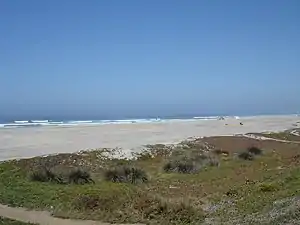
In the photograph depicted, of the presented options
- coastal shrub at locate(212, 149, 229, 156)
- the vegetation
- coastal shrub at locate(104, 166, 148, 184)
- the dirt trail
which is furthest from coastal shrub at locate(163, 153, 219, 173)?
the dirt trail

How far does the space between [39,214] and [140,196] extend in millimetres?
4122

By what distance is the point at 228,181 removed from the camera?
24.1 m

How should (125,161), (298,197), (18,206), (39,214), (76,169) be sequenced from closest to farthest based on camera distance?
(298,197)
(39,214)
(18,206)
(76,169)
(125,161)

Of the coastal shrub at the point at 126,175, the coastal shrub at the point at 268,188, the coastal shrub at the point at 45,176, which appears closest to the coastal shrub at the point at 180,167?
the coastal shrub at the point at 126,175

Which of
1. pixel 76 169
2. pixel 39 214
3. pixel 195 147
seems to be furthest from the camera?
pixel 195 147

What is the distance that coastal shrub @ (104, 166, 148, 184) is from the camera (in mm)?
24172

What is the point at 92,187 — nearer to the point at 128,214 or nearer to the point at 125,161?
the point at 128,214

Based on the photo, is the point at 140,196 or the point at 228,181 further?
the point at 228,181

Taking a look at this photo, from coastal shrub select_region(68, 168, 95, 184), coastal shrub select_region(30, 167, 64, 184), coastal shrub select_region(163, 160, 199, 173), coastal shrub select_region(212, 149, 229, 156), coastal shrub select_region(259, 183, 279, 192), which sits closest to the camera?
coastal shrub select_region(259, 183, 279, 192)

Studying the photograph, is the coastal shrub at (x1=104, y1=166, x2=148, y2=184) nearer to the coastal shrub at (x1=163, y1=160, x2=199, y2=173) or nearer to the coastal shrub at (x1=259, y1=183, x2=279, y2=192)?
the coastal shrub at (x1=163, y1=160, x2=199, y2=173)

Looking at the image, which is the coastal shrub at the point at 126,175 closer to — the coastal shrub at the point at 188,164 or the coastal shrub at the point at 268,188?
the coastal shrub at the point at 188,164

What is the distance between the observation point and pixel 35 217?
52.9ft

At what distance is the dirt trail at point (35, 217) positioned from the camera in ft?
50.9

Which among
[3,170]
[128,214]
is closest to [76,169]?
[3,170]
